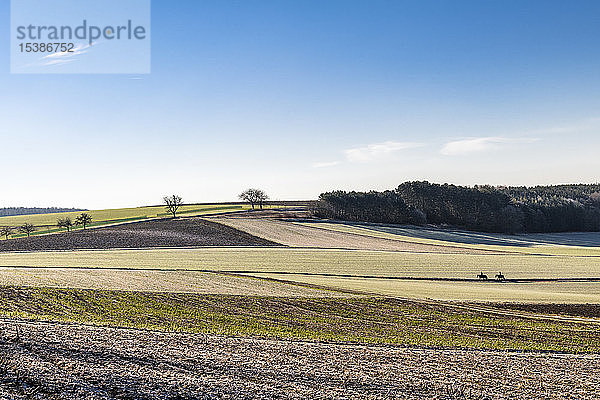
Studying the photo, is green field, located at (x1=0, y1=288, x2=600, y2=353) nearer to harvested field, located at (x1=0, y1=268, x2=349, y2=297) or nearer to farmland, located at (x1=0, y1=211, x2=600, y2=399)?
farmland, located at (x1=0, y1=211, x2=600, y2=399)

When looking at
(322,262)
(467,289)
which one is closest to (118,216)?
(322,262)

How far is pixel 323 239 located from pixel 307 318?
4309 cm

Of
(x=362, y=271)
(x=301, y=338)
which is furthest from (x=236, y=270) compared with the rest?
(x=301, y=338)

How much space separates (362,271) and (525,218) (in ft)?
217

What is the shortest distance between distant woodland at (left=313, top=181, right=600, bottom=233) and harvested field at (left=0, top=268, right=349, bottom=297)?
58.3m

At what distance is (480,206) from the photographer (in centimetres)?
9694

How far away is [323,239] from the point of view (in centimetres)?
6669

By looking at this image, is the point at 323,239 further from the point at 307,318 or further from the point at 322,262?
the point at 307,318

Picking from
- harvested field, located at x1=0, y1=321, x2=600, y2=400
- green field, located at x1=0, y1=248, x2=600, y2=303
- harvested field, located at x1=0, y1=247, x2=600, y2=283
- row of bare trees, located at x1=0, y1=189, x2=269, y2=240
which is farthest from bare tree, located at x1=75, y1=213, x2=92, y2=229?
harvested field, located at x1=0, y1=321, x2=600, y2=400

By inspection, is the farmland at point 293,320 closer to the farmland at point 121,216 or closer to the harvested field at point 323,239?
the harvested field at point 323,239

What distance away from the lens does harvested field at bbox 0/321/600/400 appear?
513 inches

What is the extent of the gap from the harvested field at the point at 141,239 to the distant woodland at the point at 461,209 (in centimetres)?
2959

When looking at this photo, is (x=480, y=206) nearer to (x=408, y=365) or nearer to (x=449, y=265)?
(x=449, y=265)

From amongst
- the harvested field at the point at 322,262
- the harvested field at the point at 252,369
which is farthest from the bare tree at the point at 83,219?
the harvested field at the point at 252,369
